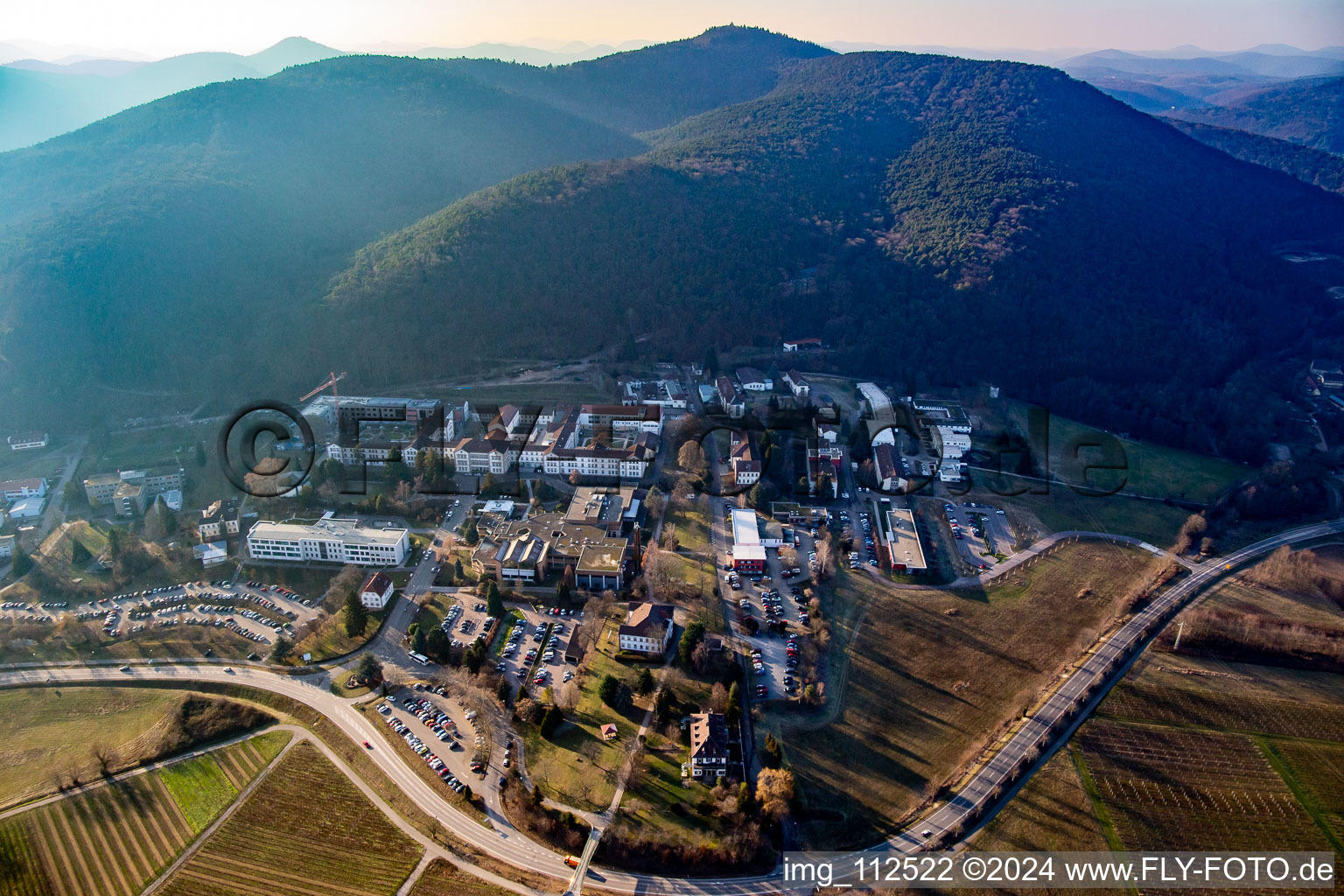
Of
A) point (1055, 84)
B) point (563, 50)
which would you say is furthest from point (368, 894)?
point (563, 50)

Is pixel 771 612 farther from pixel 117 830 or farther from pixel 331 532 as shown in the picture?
pixel 117 830

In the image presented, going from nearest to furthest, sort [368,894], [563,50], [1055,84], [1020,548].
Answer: [368,894] → [1020,548] → [1055,84] → [563,50]

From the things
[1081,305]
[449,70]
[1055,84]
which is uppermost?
[449,70]

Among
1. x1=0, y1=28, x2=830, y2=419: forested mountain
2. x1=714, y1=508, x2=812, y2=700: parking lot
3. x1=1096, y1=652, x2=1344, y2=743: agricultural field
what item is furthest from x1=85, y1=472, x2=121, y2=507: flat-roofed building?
x1=1096, y1=652, x2=1344, y2=743: agricultural field

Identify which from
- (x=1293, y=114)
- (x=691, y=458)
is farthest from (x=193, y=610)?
(x=1293, y=114)

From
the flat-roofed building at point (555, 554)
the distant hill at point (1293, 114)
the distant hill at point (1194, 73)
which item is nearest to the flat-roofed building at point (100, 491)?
the flat-roofed building at point (555, 554)

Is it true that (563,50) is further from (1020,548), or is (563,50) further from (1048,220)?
(1020,548)

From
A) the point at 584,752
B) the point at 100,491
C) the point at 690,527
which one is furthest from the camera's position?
the point at 100,491

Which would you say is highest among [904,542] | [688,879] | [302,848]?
[904,542]
